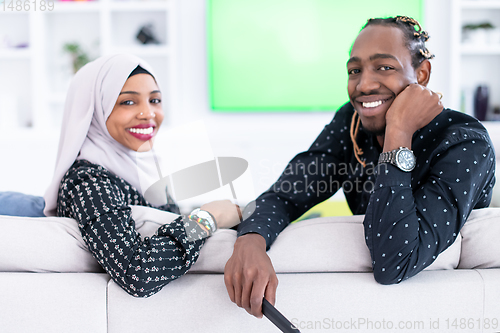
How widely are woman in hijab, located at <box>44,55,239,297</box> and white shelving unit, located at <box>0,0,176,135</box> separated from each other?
2059 millimetres

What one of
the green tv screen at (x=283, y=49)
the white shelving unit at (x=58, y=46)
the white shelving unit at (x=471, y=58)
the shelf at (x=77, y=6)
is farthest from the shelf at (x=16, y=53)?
the white shelving unit at (x=471, y=58)

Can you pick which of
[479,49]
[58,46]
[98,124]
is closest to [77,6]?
[58,46]

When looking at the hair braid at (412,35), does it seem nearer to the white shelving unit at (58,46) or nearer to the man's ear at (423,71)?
the man's ear at (423,71)

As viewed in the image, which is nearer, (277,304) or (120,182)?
(277,304)

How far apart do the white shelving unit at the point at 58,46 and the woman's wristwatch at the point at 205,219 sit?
2557 millimetres

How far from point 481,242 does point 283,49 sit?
2.92m

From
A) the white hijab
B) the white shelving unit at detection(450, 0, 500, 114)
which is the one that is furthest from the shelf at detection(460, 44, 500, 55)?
the white hijab

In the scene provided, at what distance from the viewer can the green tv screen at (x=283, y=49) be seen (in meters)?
3.48

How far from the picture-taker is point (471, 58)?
361cm

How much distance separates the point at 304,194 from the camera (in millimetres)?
1300

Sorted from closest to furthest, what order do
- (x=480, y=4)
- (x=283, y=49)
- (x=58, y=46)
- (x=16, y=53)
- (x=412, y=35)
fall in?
(x=412, y=35)
(x=480, y=4)
(x=16, y=53)
(x=283, y=49)
(x=58, y=46)

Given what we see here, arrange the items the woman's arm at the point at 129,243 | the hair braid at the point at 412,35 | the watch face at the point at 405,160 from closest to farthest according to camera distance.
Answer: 1. the woman's arm at the point at 129,243
2. the watch face at the point at 405,160
3. the hair braid at the point at 412,35

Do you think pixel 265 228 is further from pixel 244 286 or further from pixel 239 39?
pixel 239 39

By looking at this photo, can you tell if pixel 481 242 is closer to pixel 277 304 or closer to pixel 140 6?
pixel 277 304
